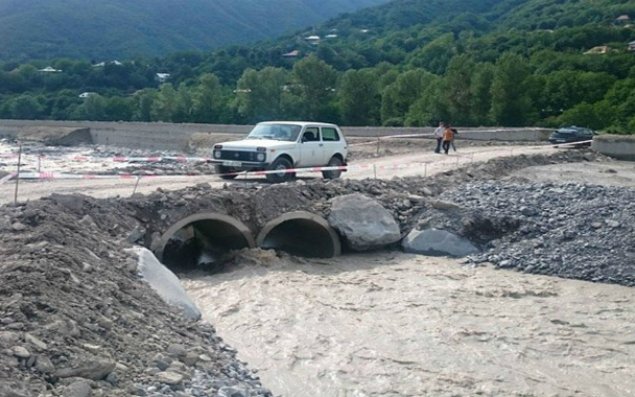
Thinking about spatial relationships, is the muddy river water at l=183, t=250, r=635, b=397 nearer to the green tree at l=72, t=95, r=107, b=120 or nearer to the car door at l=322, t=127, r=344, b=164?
the car door at l=322, t=127, r=344, b=164

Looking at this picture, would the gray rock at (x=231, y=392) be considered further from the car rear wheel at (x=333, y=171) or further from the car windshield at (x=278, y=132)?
the car rear wheel at (x=333, y=171)

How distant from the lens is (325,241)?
18.8 m

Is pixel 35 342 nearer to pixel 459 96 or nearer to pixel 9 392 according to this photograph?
pixel 9 392

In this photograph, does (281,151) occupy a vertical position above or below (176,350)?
above

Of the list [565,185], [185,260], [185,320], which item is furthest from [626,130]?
[185,320]

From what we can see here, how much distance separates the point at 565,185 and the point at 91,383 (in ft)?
56.8

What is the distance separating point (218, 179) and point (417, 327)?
1017 centimetres

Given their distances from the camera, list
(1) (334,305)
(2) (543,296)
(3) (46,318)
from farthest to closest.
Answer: (2) (543,296) → (1) (334,305) → (3) (46,318)

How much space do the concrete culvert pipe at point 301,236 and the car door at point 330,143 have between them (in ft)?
11.4

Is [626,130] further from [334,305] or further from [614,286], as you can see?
[334,305]

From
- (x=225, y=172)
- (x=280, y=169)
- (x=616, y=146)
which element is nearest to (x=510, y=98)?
(x=616, y=146)

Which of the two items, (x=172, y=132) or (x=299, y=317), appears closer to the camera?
(x=299, y=317)

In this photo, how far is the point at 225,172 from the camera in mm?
21922

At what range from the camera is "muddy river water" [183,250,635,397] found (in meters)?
10.9
